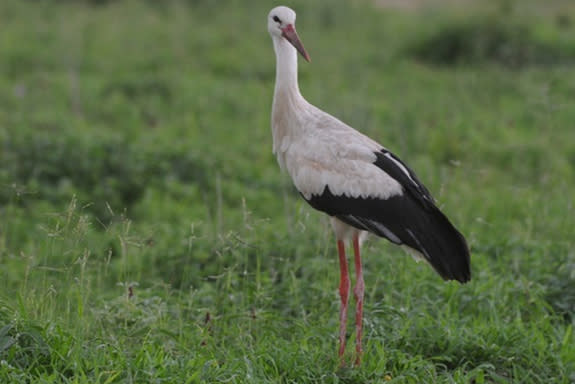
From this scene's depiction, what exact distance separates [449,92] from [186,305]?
18.6 ft

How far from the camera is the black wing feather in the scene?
3783 millimetres

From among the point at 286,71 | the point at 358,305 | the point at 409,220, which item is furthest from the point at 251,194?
the point at 409,220

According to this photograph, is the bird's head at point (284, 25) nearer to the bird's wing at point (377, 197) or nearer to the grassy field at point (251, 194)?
the bird's wing at point (377, 197)

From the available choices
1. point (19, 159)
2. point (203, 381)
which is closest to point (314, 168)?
point (203, 381)

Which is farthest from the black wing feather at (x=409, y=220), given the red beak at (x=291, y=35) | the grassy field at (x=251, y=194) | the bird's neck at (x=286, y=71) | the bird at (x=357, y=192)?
the red beak at (x=291, y=35)

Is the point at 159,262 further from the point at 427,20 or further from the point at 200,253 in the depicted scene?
the point at 427,20

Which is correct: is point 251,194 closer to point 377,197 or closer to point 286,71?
point 286,71

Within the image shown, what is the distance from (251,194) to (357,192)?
279 centimetres

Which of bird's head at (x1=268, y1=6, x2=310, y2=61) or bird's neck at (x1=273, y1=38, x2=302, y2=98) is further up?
bird's head at (x1=268, y1=6, x2=310, y2=61)

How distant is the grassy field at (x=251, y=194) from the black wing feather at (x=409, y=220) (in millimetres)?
435

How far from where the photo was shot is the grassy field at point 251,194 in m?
3.81

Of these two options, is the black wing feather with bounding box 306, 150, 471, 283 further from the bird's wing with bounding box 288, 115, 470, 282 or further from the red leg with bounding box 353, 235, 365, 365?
the red leg with bounding box 353, 235, 365, 365

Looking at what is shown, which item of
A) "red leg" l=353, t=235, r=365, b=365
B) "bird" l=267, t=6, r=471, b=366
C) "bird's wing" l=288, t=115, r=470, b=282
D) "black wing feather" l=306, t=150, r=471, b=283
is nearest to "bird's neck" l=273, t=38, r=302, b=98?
"bird" l=267, t=6, r=471, b=366

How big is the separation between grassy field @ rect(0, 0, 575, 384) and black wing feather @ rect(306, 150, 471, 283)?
435 mm
